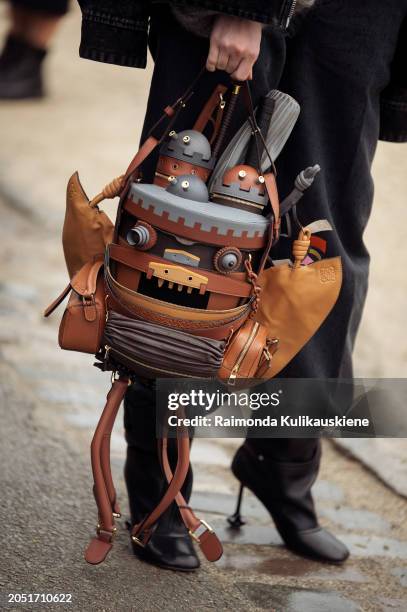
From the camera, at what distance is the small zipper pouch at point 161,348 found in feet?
4.91

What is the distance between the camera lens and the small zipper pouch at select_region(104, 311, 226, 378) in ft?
4.91

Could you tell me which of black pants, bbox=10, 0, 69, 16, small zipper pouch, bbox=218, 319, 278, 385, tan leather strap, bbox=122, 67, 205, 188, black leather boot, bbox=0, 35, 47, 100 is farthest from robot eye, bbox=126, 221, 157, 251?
black leather boot, bbox=0, 35, 47, 100

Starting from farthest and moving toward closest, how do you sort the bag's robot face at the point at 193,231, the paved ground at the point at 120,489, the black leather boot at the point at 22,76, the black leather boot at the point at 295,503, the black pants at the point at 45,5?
1. the black leather boot at the point at 22,76
2. the black pants at the point at 45,5
3. the black leather boot at the point at 295,503
4. the paved ground at the point at 120,489
5. the bag's robot face at the point at 193,231

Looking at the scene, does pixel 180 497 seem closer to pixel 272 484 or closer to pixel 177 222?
pixel 272 484

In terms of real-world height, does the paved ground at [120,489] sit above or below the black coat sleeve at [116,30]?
below

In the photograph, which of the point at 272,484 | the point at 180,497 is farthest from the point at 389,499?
the point at 180,497

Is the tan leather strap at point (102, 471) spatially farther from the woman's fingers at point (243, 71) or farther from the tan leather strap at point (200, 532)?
the woman's fingers at point (243, 71)

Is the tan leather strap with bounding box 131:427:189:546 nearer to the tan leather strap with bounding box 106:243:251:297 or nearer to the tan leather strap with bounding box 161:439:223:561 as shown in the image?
the tan leather strap with bounding box 161:439:223:561

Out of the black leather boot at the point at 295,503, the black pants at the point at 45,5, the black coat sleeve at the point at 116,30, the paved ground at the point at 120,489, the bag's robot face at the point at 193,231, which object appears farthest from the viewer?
the black pants at the point at 45,5

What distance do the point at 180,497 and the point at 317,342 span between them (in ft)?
1.38

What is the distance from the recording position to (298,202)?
1.75m

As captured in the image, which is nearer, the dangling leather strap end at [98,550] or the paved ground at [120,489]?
the dangling leather strap end at [98,550]

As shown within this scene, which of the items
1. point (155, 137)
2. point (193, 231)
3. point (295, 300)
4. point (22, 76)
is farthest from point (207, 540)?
point (22, 76)

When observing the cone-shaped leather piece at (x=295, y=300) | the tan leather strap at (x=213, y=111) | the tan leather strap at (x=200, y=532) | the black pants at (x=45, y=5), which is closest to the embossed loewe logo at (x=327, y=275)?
the cone-shaped leather piece at (x=295, y=300)
